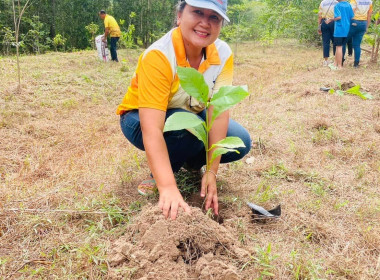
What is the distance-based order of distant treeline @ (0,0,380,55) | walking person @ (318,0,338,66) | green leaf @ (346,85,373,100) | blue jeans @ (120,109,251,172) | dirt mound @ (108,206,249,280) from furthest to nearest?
1. distant treeline @ (0,0,380,55)
2. walking person @ (318,0,338,66)
3. green leaf @ (346,85,373,100)
4. blue jeans @ (120,109,251,172)
5. dirt mound @ (108,206,249,280)

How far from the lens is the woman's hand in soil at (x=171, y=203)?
1.17 meters

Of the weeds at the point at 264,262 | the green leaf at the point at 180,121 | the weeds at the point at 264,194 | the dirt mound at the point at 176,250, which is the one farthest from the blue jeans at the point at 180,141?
the weeds at the point at 264,262

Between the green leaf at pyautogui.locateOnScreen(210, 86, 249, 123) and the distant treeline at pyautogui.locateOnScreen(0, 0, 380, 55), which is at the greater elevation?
the distant treeline at pyautogui.locateOnScreen(0, 0, 380, 55)

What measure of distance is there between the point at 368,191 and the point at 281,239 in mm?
759

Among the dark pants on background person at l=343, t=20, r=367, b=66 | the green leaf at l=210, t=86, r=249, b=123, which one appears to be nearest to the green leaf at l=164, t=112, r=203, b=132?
the green leaf at l=210, t=86, r=249, b=123

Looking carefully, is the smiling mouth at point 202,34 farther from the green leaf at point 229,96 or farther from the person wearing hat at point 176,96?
the green leaf at point 229,96

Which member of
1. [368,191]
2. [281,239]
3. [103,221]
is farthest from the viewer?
[368,191]

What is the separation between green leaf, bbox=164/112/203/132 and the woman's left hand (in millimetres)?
326

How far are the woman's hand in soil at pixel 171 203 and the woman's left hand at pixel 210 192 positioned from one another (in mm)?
184

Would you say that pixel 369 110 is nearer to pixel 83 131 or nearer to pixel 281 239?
pixel 281 239

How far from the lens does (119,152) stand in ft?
7.88

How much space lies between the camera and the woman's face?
1.33 m

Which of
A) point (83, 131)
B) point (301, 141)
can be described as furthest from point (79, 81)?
point (301, 141)

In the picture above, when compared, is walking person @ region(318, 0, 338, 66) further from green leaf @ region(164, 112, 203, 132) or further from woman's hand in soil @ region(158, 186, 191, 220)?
woman's hand in soil @ region(158, 186, 191, 220)
